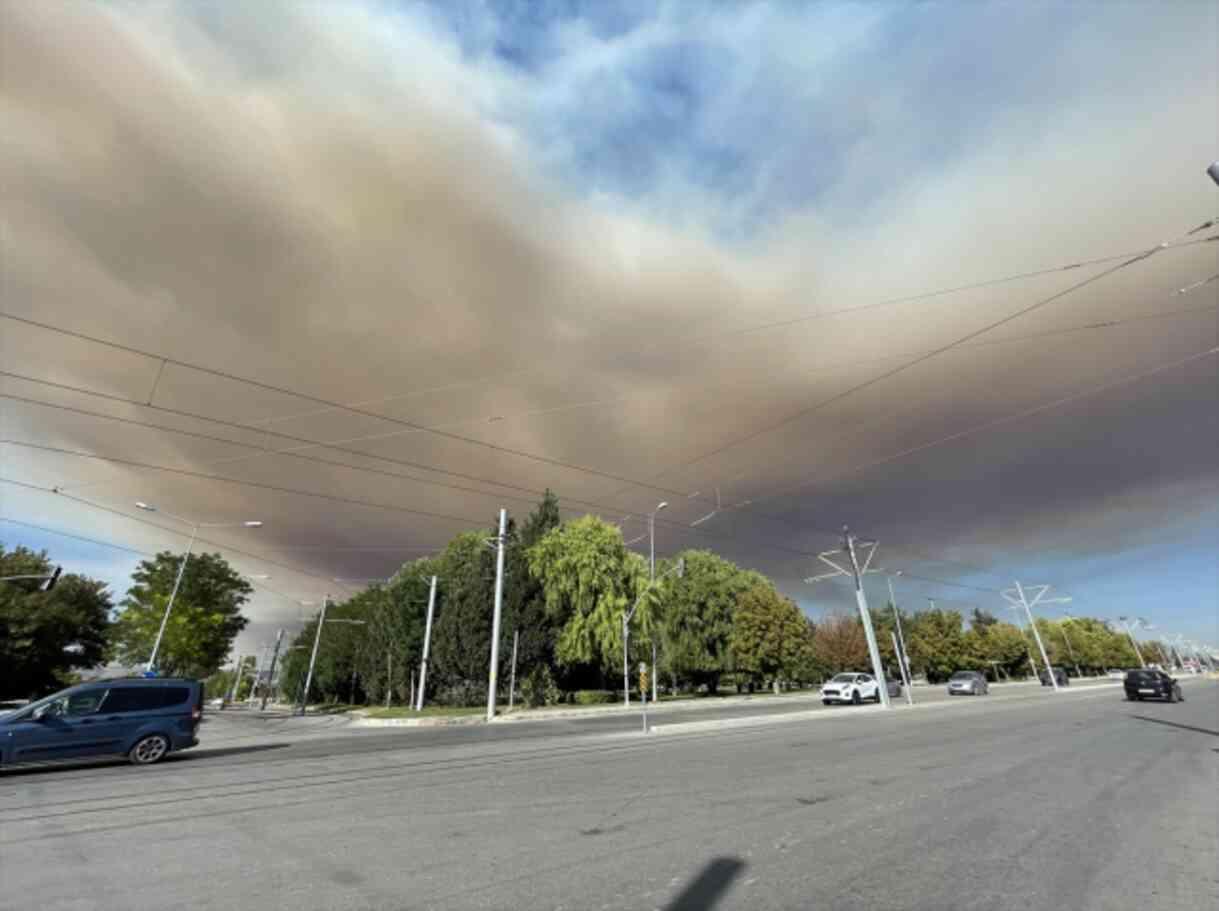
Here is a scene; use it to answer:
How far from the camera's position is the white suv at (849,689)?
107ft

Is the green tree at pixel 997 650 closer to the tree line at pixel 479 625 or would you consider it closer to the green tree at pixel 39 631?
the tree line at pixel 479 625

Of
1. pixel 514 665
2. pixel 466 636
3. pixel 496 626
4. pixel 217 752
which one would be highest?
pixel 466 636

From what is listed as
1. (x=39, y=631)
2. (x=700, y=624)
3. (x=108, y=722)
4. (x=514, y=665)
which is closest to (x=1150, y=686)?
(x=700, y=624)

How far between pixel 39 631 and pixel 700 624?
167ft

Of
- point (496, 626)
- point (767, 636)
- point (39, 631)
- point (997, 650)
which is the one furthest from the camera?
point (997, 650)

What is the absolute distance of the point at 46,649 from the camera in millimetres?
40438

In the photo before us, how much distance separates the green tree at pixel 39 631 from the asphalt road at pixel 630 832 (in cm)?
3841

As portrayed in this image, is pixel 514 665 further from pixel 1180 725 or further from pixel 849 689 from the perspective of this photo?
pixel 1180 725

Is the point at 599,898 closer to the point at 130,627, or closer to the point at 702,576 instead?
the point at 702,576

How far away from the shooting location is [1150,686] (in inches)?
1201

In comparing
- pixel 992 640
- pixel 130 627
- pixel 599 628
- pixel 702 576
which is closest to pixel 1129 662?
pixel 992 640

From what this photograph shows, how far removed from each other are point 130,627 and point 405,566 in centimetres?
2625

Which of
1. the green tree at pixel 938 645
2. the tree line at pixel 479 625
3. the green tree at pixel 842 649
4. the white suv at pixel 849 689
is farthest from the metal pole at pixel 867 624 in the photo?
the green tree at pixel 938 645

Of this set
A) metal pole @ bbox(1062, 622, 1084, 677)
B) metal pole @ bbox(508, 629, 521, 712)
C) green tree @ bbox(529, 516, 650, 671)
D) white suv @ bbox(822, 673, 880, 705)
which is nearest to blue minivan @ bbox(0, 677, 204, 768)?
metal pole @ bbox(508, 629, 521, 712)
